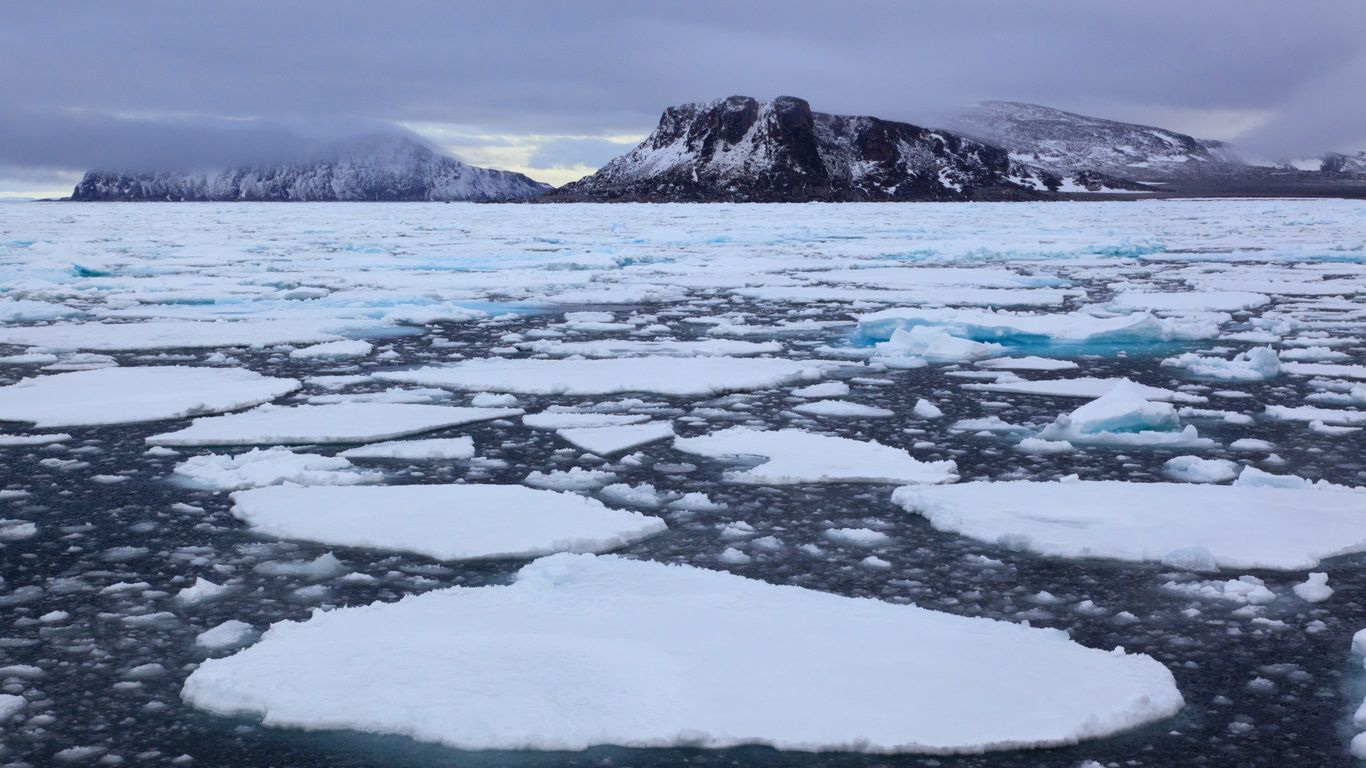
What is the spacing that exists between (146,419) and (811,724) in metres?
3.99

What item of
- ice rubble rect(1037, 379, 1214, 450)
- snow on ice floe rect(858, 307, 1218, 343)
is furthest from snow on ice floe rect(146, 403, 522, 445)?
snow on ice floe rect(858, 307, 1218, 343)

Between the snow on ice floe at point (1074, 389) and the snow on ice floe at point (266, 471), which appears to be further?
the snow on ice floe at point (1074, 389)

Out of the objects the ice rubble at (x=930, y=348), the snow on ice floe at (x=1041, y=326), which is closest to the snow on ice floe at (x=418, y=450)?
the ice rubble at (x=930, y=348)

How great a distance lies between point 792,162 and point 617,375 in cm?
11602

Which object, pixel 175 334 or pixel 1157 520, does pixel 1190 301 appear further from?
pixel 175 334

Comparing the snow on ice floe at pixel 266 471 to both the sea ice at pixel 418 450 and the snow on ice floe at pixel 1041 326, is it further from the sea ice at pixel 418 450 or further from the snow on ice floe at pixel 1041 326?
the snow on ice floe at pixel 1041 326

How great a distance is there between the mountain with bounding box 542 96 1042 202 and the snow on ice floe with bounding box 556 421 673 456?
10553cm

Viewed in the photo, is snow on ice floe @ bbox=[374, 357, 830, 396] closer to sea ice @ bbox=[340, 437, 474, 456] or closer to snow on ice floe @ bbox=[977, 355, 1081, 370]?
snow on ice floe @ bbox=[977, 355, 1081, 370]

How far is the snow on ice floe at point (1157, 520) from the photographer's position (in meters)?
3.27

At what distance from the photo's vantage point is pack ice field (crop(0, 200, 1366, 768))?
7.28ft

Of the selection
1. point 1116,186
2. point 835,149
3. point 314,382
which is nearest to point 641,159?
point 835,149

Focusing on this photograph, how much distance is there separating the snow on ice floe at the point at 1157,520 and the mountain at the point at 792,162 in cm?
10677

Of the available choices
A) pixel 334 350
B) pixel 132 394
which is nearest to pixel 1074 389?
pixel 334 350

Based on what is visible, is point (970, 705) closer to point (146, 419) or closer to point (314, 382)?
point (146, 419)
